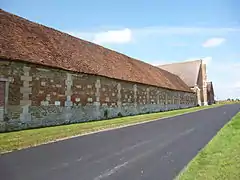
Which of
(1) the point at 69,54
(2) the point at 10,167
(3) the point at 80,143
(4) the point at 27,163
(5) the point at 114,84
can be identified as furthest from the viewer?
(5) the point at 114,84

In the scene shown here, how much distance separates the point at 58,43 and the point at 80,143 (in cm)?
1167

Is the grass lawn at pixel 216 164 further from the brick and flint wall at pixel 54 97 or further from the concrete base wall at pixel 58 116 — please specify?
the brick and flint wall at pixel 54 97

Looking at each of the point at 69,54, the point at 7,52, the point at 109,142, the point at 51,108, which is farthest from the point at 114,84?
the point at 109,142

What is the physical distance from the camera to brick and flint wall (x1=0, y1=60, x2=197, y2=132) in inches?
504

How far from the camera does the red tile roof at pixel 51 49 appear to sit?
1404 centimetres

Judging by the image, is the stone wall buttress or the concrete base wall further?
the stone wall buttress

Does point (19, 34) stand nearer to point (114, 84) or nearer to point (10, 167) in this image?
point (114, 84)

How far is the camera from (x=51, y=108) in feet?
49.8

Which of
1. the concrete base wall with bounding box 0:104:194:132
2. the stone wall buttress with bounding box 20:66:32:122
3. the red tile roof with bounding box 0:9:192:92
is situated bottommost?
the concrete base wall with bounding box 0:104:194:132

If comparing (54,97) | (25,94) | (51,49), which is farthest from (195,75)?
(25,94)

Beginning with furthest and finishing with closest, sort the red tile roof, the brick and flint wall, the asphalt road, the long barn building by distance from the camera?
1. the red tile roof
2. the long barn building
3. the brick and flint wall
4. the asphalt road

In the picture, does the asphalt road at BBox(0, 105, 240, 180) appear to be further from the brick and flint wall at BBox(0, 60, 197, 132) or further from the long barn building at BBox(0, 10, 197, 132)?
the long barn building at BBox(0, 10, 197, 132)

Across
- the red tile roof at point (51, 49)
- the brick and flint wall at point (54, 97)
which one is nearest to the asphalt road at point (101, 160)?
the brick and flint wall at point (54, 97)

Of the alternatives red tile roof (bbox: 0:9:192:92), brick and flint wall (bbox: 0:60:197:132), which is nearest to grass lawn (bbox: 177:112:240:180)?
brick and flint wall (bbox: 0:60:197:132)
